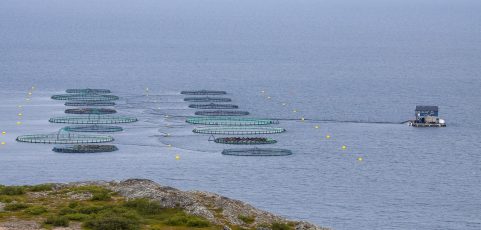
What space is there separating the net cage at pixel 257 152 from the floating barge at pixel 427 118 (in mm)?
31754

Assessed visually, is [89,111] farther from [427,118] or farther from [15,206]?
[15,206]

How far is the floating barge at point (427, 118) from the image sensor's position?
586 ft

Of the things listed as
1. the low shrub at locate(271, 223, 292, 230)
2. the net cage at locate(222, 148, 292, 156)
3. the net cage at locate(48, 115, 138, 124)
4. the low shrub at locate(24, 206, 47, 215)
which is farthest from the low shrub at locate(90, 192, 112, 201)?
the net cage at locate(48, 115, 138, 124)

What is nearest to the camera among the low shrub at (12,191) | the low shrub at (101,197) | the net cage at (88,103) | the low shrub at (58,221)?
the low shrub at (58,221)

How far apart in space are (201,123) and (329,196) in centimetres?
5086

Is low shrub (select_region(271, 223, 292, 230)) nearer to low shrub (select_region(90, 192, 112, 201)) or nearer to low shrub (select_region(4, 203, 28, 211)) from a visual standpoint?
low shrub (select_region(90, 192, 112, 201))

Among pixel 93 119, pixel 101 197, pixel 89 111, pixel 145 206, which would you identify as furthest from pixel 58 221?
pixel 89 111

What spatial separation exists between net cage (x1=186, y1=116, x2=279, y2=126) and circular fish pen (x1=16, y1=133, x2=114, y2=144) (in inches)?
669

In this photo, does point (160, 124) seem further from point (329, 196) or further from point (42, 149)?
point (329, 196)

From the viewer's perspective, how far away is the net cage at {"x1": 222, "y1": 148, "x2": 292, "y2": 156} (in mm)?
150125

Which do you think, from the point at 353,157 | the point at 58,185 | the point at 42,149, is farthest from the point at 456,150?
the point at 58,185

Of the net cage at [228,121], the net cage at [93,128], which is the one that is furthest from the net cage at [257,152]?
the net cage at [93,128]

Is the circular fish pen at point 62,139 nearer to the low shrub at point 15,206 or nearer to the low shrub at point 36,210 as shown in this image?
the low shrub at point 15,206

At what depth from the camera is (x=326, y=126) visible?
17625 centimetres
